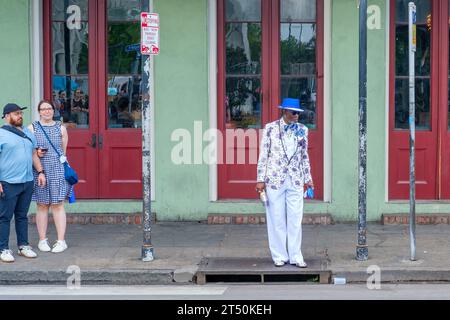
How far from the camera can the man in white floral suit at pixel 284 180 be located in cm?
873

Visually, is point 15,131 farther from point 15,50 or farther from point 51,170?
point 15,50

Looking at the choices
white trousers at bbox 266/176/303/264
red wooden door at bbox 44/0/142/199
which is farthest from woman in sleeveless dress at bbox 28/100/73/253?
white trousers at bbox 266/176/303/264

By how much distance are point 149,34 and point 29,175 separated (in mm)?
2310

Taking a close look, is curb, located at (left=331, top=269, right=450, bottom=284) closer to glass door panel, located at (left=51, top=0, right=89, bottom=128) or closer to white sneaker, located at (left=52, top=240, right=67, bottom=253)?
white sneaker, located at (left=52, top=240, right=67, bottom=253)

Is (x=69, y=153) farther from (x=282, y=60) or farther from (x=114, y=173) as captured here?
(x=282, y=60)

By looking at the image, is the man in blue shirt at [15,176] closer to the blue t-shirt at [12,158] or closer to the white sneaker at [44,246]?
the blue t-shirt at [12,158]

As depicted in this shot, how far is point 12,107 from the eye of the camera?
9203mm

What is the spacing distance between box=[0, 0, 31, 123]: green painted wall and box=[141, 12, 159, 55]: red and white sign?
11.1 ft

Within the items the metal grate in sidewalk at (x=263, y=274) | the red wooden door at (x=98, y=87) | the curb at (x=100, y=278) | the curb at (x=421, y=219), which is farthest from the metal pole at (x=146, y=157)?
the curb at (x=421, y=219)

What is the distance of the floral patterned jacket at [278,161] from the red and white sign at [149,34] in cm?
172

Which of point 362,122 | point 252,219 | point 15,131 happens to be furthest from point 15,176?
point 362,122

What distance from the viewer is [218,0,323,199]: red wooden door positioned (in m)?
11.8

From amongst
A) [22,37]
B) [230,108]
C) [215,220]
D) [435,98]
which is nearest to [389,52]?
[435,98]

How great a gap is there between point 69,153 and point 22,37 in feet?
6.45
